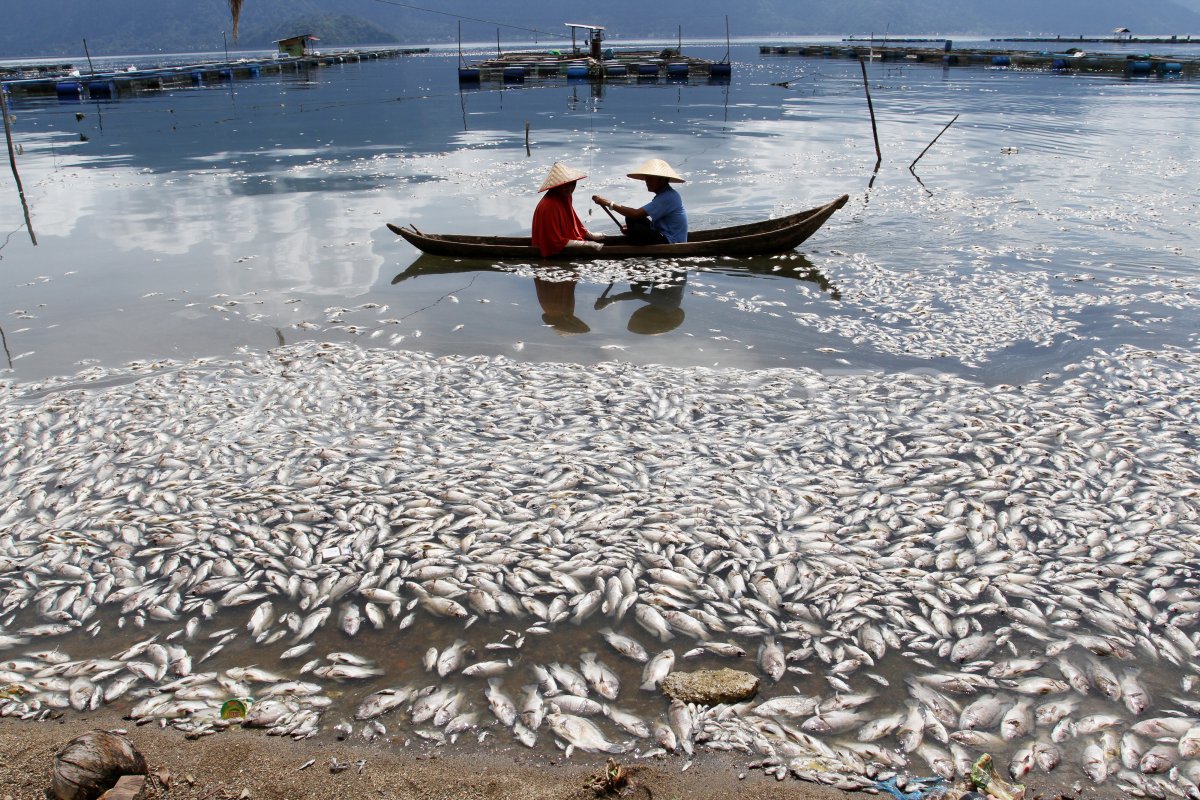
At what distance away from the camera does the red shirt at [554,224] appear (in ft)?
41.3

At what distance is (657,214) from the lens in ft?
41.5

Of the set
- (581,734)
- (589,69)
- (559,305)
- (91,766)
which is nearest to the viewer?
(91,766)

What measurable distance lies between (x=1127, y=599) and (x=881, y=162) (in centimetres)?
2065

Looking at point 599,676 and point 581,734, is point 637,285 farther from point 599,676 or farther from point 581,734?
point 581,734

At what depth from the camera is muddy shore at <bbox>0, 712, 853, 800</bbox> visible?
148 inches

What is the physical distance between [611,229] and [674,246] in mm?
2964

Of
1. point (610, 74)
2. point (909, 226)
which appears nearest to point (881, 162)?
point (909, 226)

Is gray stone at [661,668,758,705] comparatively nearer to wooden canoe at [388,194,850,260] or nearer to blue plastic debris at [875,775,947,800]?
blue plastic debris at [875,775,947,800]

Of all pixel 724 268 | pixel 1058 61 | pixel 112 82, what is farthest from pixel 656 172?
pixel 1058 61

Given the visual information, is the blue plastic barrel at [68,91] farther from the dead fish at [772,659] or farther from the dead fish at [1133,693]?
the dead fish at [1133,693]

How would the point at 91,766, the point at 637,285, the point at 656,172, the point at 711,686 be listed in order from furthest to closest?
the point at 637,285
the point at 656,172
the point at 711,686
the point at 91,766

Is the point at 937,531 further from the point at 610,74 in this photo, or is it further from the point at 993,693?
the point at 610,74

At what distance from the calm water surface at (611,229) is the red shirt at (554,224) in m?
0.58

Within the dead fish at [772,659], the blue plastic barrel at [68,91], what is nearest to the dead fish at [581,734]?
the dead fish at [772,659]
